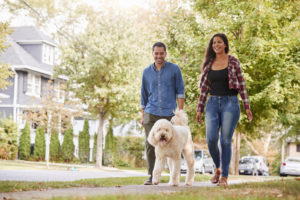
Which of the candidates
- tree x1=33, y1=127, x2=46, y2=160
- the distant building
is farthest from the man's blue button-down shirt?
the distant building

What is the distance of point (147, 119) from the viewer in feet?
22.8

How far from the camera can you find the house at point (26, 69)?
29484mm

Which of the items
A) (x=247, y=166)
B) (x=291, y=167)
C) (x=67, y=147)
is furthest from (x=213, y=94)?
(x=247, y=166)

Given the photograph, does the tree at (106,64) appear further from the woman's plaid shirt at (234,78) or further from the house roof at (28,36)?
the woman's plaid shirt at (234,78)

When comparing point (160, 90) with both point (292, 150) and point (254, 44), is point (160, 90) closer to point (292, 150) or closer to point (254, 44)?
point (254, 44)

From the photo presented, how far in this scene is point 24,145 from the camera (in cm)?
2747

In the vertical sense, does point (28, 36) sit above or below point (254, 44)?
above

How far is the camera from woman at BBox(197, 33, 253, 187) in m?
6.36

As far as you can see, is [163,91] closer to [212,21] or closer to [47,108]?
[212,21]

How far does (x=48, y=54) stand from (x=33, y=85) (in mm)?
3648

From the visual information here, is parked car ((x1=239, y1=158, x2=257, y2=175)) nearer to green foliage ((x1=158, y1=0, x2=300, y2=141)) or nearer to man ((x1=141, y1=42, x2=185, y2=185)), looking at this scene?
green foliage ((x1=158, y1=0, x2=300, y2=141))

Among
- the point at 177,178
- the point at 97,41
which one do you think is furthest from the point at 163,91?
the point at 97,41

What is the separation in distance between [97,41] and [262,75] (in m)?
9.84

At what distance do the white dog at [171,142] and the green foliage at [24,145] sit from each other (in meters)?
22.3
